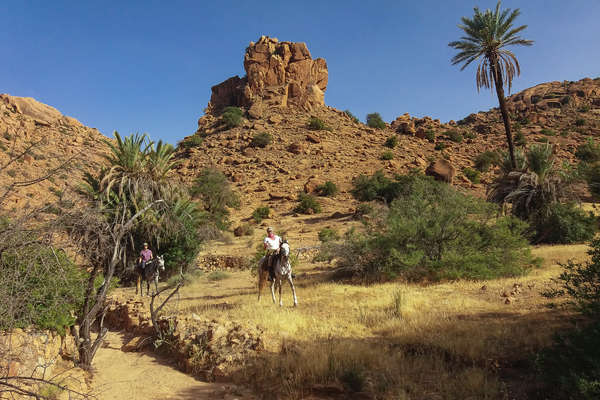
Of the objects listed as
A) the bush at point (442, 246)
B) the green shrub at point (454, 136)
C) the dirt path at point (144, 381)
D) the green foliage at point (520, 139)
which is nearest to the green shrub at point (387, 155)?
the green shrub at point (454, 136)

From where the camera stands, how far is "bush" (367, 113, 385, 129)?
60906mm

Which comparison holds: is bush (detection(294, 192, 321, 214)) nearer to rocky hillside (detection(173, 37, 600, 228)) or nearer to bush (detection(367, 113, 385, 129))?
rocky hillside (detection(173, 37, 600, 228))

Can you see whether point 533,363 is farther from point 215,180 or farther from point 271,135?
point 271,135

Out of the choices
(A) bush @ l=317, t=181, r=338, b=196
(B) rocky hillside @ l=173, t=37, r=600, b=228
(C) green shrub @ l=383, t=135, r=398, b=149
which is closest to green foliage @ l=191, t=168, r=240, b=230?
(B) rocky hillside @ l=173, t=37, r=600, b=228

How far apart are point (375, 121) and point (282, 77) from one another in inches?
746

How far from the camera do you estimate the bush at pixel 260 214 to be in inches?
1260

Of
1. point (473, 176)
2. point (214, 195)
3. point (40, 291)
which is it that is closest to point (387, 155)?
point (473, 176)

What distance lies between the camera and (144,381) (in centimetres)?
619

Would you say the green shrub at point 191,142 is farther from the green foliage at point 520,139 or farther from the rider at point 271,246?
the green foliage at point 520,139

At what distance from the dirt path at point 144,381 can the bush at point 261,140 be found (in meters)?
43.4

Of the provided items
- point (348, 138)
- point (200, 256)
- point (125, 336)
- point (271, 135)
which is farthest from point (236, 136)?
point (125, 336)

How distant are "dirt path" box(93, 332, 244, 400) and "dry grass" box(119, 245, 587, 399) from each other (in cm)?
73

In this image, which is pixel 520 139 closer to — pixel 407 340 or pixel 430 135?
pixel 430 135

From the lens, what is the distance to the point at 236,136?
52.8 m
